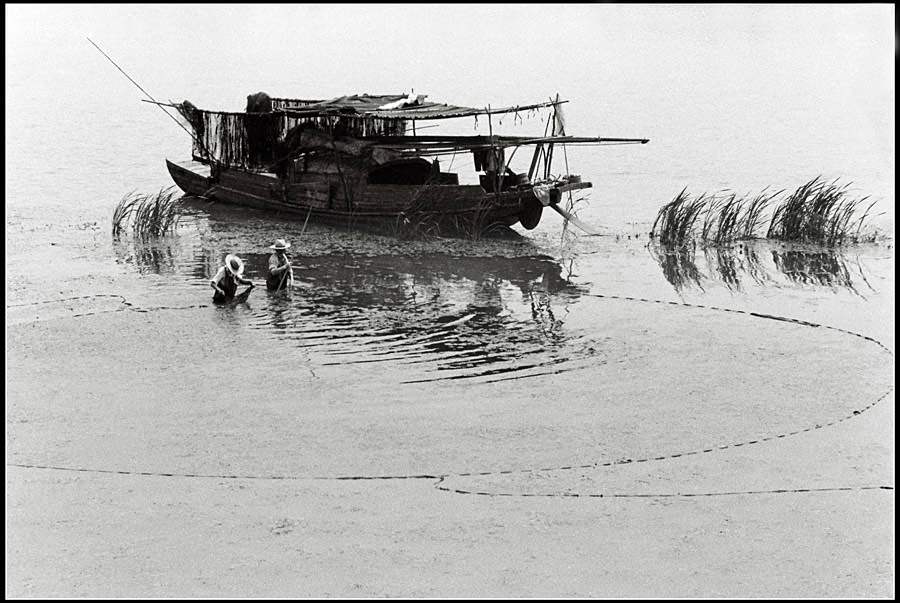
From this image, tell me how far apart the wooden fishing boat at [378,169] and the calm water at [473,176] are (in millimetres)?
505

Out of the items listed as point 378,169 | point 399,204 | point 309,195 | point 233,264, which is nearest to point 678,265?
point 399,204

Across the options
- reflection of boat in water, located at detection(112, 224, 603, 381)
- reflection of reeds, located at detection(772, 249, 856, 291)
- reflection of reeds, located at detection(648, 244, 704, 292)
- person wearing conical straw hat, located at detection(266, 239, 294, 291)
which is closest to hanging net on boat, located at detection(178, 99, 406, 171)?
reflection of boat in water, located at detection(112, 224, 603, 381)

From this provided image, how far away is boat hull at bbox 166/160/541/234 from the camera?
16.2 metres

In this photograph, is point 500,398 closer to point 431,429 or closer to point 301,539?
point 431,429

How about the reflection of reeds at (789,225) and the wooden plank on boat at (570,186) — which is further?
the wooden plank on boat at (570,186)

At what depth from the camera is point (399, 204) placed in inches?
651

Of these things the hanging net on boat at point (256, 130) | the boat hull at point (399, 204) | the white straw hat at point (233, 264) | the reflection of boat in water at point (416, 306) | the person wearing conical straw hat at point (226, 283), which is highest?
the hanging net on boat at point (256, 130)

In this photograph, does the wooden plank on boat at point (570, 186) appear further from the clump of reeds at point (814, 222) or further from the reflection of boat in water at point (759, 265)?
the clump of reeds at point (814, 222)

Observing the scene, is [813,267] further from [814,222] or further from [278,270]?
[278,270]

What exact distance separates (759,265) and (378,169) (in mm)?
5658

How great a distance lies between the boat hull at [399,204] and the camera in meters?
16.2

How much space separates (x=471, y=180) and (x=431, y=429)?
551 inches

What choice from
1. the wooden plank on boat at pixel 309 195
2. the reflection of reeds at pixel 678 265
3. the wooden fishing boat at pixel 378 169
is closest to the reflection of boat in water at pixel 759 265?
the reflection of reeds at pixel 678 265

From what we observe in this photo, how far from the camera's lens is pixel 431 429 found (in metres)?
8.39
